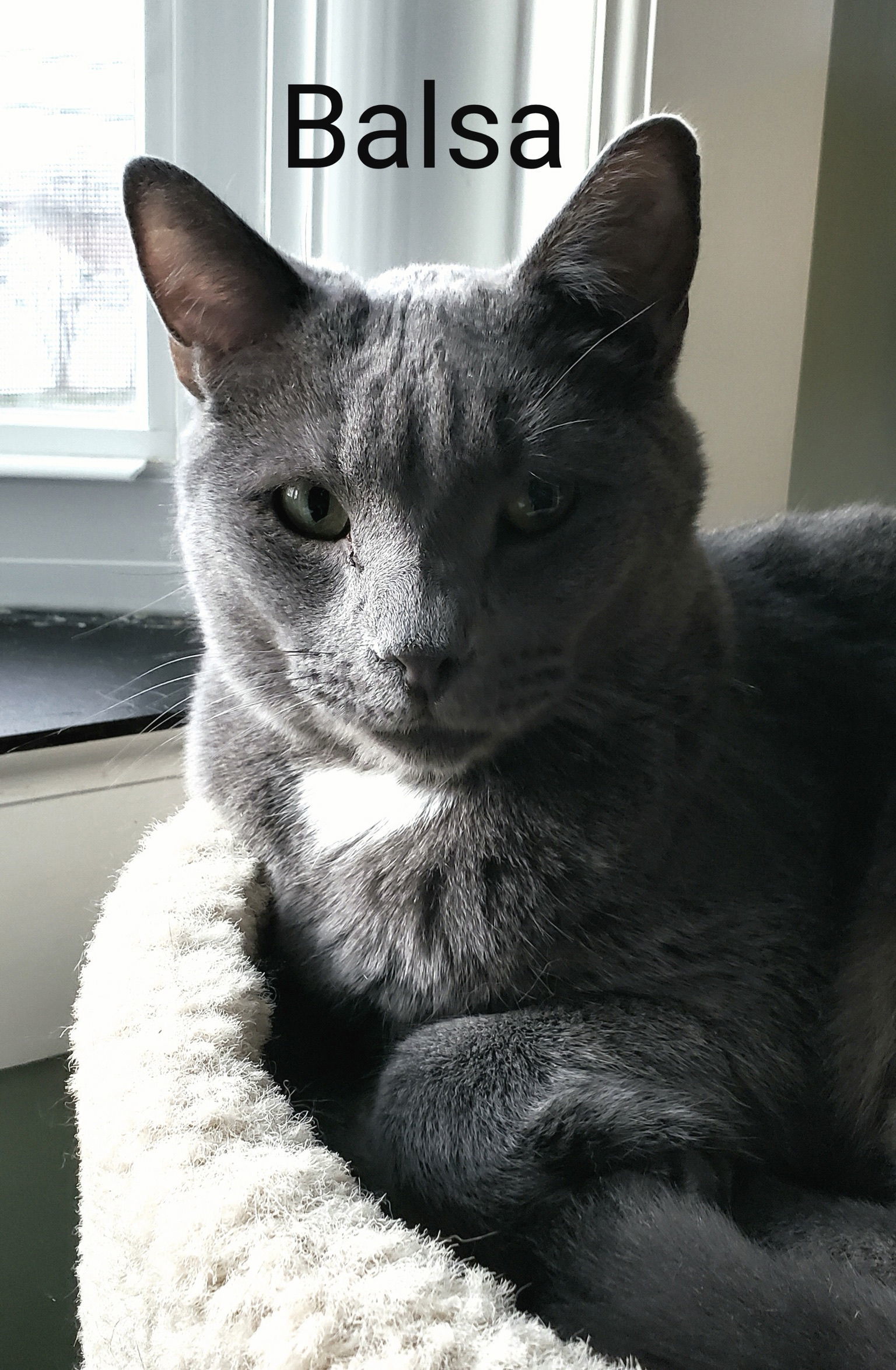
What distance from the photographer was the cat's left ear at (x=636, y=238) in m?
0.75

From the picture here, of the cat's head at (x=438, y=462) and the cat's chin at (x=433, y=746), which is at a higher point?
the cat's head at (x=438, y=462)

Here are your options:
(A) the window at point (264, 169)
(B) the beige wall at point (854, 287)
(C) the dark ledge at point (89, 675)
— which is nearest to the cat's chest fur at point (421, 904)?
(C) the dark ledge at point (89, 675)

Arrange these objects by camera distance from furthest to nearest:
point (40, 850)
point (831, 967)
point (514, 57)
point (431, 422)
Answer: point (514, 57) < point (40, 850) < point (831, 967) < point (431, 422)

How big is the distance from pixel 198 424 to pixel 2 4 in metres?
0.65

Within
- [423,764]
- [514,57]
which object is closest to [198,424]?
[423,764]

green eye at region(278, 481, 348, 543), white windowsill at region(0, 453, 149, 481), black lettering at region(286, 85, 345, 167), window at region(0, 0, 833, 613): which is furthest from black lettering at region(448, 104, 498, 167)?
green eye at region(278, 481, 348, 543)

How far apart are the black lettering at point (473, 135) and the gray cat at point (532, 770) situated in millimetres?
549

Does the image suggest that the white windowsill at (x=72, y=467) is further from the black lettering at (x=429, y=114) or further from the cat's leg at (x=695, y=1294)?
the cat's leg at (x=695, y=1294)

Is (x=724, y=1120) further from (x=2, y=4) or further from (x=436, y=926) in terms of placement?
(x=2, y=4)

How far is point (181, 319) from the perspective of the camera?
826 millimetres

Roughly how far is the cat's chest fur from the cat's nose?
0.46 ft

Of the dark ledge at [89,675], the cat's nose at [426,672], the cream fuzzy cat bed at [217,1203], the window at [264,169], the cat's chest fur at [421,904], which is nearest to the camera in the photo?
the cream fuzzy cat bed at [217,1203]

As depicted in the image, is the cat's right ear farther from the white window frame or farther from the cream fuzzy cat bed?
the white window frame

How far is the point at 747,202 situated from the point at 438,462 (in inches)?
35.1
